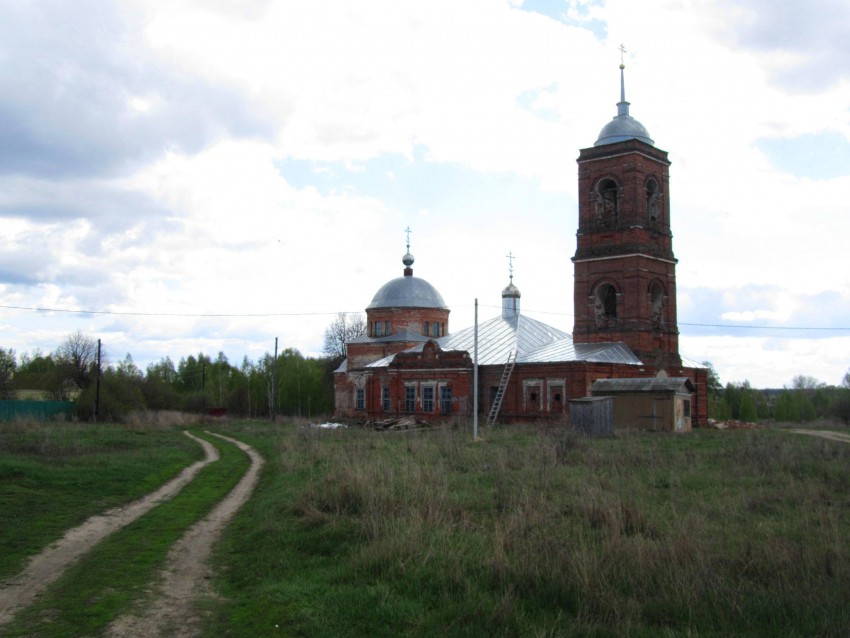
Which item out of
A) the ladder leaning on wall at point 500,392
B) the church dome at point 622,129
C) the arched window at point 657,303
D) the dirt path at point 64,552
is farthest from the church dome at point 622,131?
the dirt path at point 64,552

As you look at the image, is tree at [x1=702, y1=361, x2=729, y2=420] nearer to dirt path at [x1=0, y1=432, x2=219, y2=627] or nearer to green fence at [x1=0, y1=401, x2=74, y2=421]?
green fence at [x1=0, y1=401, x2=74, y2=421]

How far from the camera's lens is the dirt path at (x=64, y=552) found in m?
7.55

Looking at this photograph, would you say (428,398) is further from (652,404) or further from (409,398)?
(652,404)

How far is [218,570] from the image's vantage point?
8.85 m

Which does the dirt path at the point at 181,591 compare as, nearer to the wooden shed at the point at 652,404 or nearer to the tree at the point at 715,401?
the wooden shed at the point at 652,404

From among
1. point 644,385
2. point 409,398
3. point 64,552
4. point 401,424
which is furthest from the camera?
point 409,398

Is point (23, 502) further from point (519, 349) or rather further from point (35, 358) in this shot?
point (35, 358)

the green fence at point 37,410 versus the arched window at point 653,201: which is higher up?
the arched window at point 653,201

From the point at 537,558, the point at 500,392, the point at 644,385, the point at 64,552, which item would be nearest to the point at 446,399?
the point at 500,392

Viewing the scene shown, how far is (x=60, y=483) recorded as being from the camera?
48.4ft

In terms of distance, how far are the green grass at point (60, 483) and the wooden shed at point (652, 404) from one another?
17.3 metres

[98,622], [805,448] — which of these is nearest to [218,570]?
[98,622]

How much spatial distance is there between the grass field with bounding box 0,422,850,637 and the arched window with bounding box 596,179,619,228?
2539 cm

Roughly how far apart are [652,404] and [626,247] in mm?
8405
